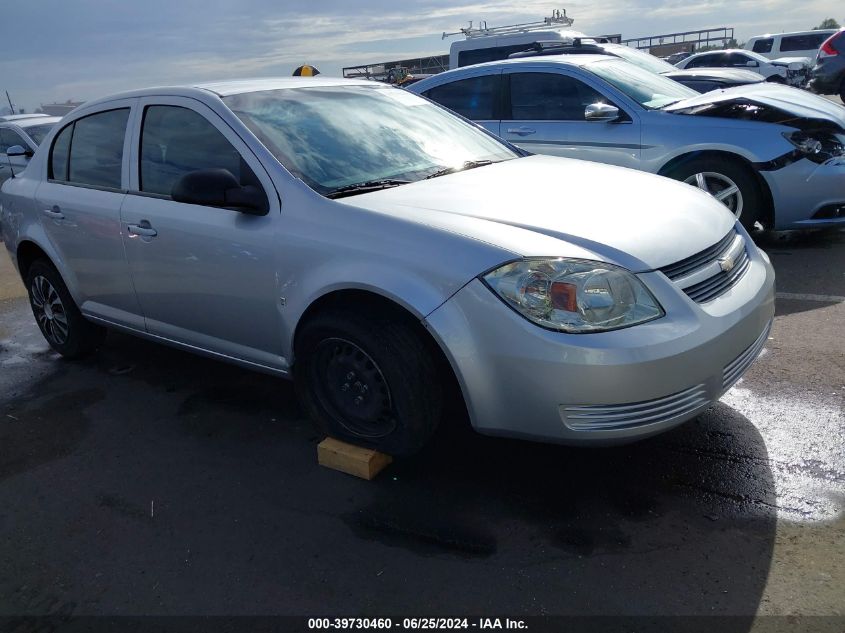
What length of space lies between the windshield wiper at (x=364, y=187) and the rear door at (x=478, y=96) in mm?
3907

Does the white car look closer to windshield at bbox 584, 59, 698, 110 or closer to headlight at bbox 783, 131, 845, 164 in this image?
windshield at bbox 584, 59, 698, 110

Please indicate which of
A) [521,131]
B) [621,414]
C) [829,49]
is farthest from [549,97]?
[829,49]

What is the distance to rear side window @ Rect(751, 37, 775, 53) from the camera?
25831 mm

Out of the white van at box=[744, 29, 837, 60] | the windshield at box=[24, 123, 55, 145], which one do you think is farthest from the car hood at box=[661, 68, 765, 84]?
the white van at box=[744, 29, 837, 60]

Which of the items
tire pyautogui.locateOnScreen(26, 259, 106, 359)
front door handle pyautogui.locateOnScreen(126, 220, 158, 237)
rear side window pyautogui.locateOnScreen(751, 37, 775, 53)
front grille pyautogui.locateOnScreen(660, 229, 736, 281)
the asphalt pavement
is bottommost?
rear side window pyautogui.locateOnScreen(751, 37, 775, 53)

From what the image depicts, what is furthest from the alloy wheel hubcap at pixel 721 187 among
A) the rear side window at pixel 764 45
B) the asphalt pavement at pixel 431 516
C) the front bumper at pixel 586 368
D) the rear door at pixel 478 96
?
the rear side window at pixel 764 45

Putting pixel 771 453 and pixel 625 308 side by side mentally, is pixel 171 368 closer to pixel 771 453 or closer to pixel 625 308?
pixel 625 308

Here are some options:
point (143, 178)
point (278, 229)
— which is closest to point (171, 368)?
point (143, 178)

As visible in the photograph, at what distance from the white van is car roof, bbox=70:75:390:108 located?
24.8 metres

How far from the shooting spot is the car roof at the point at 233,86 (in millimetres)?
3748

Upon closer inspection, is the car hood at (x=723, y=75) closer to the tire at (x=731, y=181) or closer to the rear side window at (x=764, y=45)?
the tire at (x=731, y=181)

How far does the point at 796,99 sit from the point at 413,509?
5432 millimetres

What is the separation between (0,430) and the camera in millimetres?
4020

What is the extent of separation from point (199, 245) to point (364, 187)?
2.84 ft
